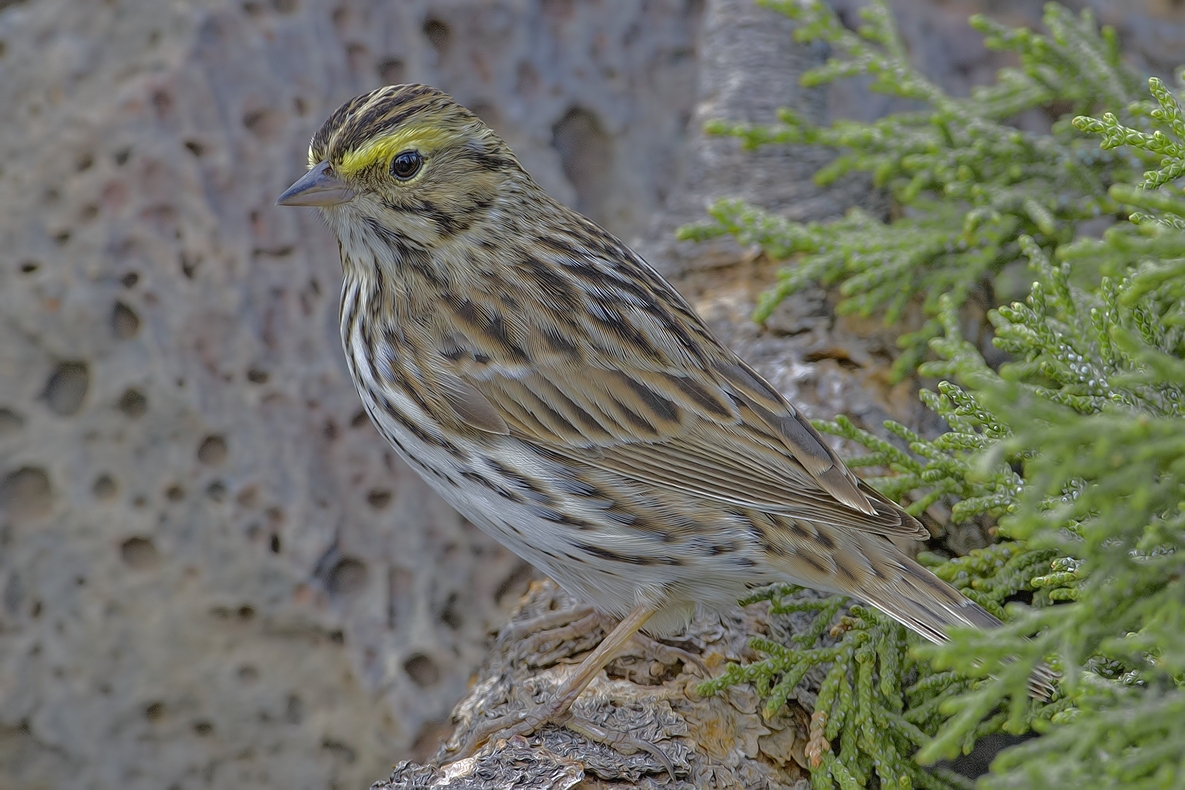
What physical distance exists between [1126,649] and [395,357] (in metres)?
2.01

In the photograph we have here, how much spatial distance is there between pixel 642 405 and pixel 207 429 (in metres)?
2.06

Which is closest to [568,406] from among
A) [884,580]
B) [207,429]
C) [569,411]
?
[569,411]

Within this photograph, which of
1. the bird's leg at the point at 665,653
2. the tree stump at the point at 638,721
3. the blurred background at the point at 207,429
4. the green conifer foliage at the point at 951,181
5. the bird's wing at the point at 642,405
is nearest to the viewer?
the tree stump at the point at 638,721

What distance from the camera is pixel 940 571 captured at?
2.94 m

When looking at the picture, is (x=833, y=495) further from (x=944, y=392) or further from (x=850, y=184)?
(x=850, y=184)

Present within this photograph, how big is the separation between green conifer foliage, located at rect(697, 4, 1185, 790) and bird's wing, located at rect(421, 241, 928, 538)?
0.99 feet

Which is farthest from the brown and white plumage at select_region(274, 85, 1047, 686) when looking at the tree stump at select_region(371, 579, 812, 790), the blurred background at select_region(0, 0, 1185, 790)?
the blurred background at select_region(0, 0, 1185, 790)

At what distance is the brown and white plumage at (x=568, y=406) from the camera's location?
2.84m

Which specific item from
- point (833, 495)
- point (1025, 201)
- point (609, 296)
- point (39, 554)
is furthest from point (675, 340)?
point (39, 554)

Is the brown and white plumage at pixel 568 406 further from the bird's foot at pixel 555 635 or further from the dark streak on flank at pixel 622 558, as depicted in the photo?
the bird's foot at pixel 555 635

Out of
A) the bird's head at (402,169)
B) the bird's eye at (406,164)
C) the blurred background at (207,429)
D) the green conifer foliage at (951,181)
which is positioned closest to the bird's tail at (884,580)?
the green conifer foliage at (951,181)

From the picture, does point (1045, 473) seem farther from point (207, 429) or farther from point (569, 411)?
point (207, 429)

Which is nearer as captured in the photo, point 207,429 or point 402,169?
point 402,169

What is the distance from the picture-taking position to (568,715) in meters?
2.82
